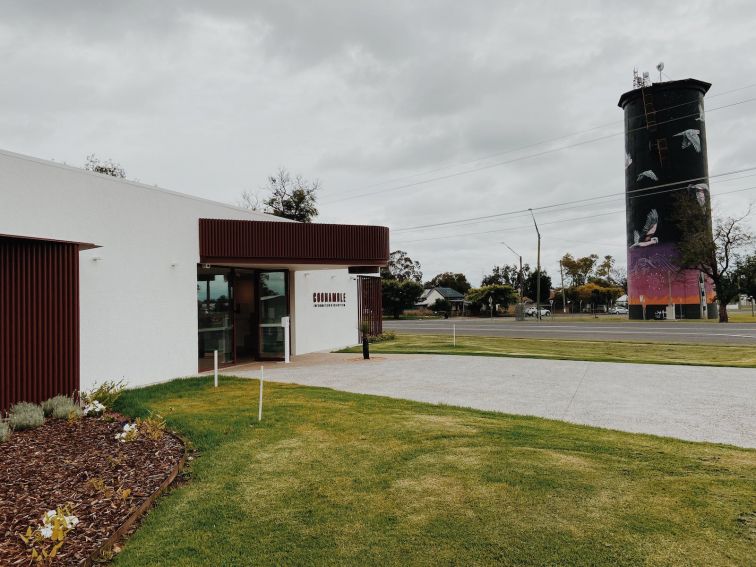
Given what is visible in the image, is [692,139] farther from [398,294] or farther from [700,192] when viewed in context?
[398,294]

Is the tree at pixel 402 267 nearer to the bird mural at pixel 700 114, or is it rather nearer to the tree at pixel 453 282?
the tree at pixel 453 282

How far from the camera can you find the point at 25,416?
6.63 meters

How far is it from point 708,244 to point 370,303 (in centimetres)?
3637

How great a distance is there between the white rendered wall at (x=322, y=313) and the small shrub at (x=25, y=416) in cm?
999

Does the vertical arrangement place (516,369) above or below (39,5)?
below

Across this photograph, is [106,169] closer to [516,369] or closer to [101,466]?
[516,369]

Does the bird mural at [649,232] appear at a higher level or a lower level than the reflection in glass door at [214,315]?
higher

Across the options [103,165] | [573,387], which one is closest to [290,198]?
[103,165]

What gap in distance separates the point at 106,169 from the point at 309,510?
41157 millimetres

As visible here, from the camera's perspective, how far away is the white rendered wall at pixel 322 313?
17.0 metres

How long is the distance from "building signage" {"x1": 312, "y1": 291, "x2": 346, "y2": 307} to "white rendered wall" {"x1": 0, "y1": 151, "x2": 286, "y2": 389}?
5.87 metres

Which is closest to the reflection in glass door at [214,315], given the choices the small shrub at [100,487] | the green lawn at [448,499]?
the green lawn at [448,499]

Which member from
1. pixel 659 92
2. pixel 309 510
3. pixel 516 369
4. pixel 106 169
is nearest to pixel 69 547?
pixel 309 510

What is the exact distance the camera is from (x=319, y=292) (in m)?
18.2
